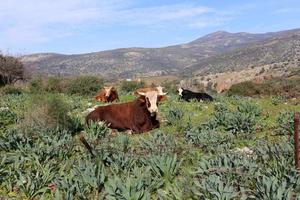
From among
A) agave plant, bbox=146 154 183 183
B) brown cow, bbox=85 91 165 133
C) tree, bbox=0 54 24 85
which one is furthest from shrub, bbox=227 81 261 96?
agave plant, bbox=146 154 183 183

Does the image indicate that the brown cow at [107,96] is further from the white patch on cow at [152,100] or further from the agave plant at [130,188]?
the agave plant at [130,188]

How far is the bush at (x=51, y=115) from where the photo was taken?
10.4m

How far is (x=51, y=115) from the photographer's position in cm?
1083

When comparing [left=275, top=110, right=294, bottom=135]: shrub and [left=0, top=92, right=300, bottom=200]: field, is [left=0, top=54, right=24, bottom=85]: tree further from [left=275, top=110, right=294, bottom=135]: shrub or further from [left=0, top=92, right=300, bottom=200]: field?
[left=275, top=110, right=294, bottom=135]: shrub

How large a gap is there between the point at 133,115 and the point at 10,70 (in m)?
27.4

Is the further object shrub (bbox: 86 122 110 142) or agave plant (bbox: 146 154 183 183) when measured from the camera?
shrub (bbox: 86 122 110 142)

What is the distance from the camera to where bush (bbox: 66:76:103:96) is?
26.7 m

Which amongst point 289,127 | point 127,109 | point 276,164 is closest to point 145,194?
point 276,164

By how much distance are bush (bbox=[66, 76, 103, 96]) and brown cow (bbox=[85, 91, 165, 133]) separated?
1480 centimetres

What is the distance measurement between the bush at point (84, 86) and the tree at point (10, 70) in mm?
9641

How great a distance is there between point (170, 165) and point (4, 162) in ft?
8.81

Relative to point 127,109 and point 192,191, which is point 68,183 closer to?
point 192,191

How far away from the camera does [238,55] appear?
139 metres

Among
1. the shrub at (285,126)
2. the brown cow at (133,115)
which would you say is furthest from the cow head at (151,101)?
the shrub at (285,126)
